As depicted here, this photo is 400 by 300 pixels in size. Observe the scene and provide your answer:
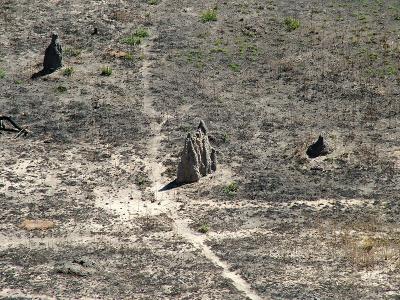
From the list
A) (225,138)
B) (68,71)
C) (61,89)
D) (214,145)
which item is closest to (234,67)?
(225,138)

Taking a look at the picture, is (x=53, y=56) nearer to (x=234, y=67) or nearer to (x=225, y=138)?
(x=234, y=67)

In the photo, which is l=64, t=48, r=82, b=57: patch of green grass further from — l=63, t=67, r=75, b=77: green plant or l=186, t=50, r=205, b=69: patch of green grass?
l=186, t=50, r=205, b=69: patch of green grass

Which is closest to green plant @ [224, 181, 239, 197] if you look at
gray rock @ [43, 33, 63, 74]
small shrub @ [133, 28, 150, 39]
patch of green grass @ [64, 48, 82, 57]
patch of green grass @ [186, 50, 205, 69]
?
patch of green grass @ [186, 50, 205, 69]

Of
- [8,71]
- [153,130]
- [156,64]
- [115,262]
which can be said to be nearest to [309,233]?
[115,262]

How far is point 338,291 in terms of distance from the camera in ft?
141

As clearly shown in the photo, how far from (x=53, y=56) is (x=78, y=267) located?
25.5m

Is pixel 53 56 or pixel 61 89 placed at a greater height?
pixel 53 56

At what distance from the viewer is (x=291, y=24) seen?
2926 inches

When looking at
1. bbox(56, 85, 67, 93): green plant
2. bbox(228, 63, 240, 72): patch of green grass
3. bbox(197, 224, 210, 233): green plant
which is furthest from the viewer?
bbox(228, 63, 240, 72): patch of green grass

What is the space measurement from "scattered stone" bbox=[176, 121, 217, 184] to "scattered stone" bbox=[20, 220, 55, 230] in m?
8.03

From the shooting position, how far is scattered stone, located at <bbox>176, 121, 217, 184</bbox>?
53531mm

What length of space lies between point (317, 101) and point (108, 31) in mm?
18597

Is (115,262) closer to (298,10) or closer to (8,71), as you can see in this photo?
(8,71)

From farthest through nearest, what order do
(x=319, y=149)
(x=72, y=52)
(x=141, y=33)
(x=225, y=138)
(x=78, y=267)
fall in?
1. (x=141, y=33)
2. (x=72, y=52)
3. (x=225, y=138)
4. (x=319, y=149)
5. (x=78, y=267)
